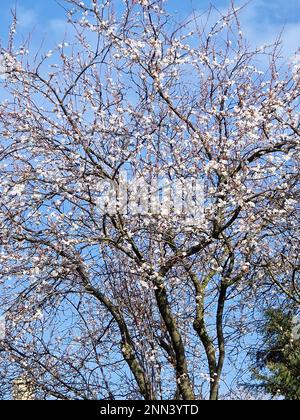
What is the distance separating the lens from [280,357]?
37.9ft

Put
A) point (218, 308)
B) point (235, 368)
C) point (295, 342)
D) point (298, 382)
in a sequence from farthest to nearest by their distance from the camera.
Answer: point (298, 382) → point (295, 342) → point (235, 368) → point (218, 308)

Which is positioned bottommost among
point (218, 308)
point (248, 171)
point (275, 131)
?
point (218, 308)

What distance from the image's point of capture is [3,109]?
738 cm

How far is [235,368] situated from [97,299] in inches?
72.8

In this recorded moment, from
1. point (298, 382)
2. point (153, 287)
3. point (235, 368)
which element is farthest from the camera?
point (298, 382)

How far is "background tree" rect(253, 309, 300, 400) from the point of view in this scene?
838 centimetres

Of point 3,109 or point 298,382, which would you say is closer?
point 3,109

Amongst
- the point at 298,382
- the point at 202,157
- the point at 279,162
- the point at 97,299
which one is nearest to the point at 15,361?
the point at 97,299

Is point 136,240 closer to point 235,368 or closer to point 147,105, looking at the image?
point 147,105

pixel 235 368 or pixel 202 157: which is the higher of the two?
pixel 202 157

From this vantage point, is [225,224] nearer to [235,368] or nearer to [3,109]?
[235,368]

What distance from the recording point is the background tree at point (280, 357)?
838 centimetres

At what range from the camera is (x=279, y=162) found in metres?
7.11

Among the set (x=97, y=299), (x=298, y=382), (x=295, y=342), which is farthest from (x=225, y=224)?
(x=298, y=382)
